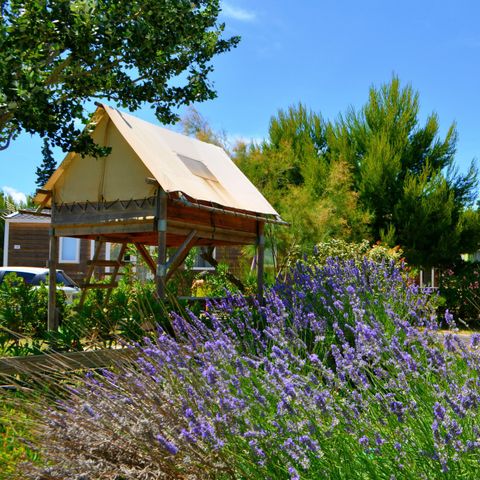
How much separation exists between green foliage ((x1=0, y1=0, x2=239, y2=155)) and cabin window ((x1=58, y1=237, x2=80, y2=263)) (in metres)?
15.6

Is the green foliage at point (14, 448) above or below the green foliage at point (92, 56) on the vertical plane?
below

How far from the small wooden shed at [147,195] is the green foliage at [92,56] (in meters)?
0.64

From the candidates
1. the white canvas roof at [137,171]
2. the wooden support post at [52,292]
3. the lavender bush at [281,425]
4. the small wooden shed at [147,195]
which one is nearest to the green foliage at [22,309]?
the wooden support post at [52,292]

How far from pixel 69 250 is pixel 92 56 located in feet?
60.0

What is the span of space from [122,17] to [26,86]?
1.81m

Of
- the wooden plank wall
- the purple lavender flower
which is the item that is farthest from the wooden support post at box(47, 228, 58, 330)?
the wooden plank wall

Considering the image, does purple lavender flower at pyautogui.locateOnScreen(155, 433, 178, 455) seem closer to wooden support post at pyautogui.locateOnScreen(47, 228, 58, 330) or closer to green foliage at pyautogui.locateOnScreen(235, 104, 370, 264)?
wooden support post at pyautogui.locateOnScreen(47, 228, 58, 330)

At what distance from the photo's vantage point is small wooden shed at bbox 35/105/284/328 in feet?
29.2

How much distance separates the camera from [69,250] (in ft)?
83.5

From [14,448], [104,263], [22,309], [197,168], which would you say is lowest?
[14,448]

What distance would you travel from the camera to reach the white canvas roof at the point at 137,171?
9102 millimetres

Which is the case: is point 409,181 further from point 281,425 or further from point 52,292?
point 281,425

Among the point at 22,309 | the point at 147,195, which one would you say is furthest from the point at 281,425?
the point at 22,309

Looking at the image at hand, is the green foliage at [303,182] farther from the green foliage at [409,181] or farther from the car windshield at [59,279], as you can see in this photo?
the car windshield at [59,279]
